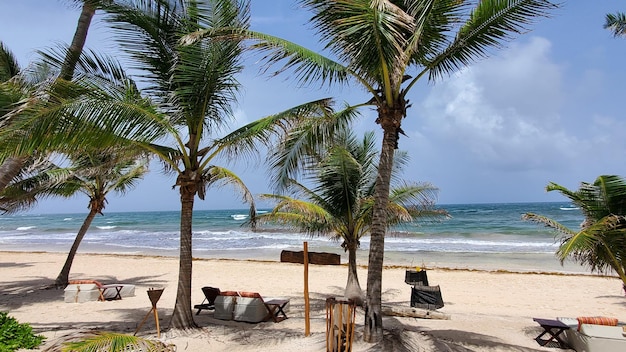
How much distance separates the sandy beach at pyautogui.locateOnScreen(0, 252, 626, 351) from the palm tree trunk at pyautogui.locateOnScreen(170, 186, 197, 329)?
222 millimetres

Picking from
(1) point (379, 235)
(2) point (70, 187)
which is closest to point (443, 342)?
(1) point (379, 235)

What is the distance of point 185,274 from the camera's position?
6.67m

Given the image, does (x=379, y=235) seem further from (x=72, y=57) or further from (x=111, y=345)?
(x=72, y=57)

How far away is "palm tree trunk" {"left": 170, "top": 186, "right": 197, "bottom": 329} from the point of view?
21.7ft

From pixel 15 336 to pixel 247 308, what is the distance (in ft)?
11.3

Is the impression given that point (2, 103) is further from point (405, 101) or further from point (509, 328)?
point (509, 328)

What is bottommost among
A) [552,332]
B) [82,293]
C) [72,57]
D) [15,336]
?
[552,332]

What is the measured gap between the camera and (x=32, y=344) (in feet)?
17.4

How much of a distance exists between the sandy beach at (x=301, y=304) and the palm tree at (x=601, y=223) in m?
1.62

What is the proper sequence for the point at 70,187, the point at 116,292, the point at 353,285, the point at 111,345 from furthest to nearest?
the point at 70,187 → the point at 116,292 → the point at 353,285 → the point at 111,345

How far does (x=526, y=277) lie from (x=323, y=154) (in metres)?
11.6

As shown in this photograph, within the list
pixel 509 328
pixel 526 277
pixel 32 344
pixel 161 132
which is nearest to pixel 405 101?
pixel 161 132

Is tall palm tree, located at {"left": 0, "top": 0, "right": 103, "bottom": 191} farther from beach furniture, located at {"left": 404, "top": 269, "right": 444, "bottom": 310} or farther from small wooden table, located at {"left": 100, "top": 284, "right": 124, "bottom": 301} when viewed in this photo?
beach furniture, located at {"left": 404, "top": 269, "right": 444, "bottom": 310}

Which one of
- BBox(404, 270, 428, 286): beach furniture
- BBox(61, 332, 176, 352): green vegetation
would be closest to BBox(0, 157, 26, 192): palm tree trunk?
BBox(61, 332, 176, 352): green vegetation
